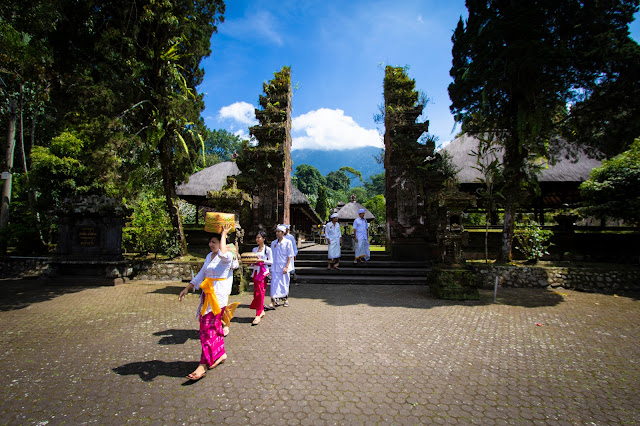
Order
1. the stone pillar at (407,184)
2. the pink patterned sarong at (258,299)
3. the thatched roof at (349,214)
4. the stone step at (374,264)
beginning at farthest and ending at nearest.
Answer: the thatched roof at (349,214)
the stone pillar at (407,184)
the stone step at (374,264)
the pink patterned sarong at (258,299)

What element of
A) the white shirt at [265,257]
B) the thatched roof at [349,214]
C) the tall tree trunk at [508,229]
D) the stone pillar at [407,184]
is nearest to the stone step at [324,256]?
the stone pillar at [407,184]

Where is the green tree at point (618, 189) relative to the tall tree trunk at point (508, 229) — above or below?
above

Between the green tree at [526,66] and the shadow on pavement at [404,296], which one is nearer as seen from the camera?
the shadow on pavement at [404,296]

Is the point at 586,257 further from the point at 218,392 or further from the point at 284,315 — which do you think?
the point at 218,392

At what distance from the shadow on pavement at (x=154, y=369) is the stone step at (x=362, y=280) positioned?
5.64 meters

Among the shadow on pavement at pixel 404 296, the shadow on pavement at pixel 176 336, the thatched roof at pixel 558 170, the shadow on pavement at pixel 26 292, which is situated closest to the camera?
the shadow on pavement at pixel 176 336

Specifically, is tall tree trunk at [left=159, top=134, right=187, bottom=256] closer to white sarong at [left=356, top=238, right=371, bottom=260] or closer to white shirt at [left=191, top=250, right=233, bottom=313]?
white sarong at [left=356, top=238, right=371, bottom=260]

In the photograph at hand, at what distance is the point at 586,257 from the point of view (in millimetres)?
11398

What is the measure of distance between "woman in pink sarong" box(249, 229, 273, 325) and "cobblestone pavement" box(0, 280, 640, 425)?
33cm

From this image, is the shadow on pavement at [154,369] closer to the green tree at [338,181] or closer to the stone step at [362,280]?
the stone step at [362,280]

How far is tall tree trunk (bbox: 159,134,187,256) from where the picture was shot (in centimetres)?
1105

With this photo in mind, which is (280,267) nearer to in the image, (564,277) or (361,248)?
(361,248)

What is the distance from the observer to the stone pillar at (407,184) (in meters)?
10.9

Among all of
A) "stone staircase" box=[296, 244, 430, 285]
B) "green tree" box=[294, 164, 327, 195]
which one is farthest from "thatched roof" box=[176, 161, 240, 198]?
"green tree" box=[294, 164, 327, 195]
